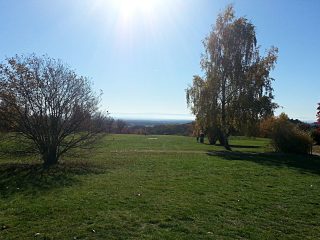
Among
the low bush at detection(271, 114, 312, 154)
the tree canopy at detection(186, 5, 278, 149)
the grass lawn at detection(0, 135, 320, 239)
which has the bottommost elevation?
the grass lawn at detection(0, 135, 320, 239)

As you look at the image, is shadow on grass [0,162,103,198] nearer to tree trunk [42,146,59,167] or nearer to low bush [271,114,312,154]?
tree trunk [42,146,59,167]

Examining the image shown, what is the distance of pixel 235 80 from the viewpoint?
28344 mm

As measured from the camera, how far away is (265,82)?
92.6 ft

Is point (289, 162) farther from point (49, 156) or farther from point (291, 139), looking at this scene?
point (49, 156)

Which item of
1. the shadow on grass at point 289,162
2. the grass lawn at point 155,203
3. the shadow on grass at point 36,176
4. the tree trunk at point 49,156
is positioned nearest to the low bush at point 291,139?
the shadow on grass at point 289,162

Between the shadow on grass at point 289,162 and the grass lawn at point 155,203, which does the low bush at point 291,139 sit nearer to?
the shadow on grass at point 289,162

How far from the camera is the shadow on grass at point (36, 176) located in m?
10.7

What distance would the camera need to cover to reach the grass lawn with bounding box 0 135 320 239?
7027 millimetres

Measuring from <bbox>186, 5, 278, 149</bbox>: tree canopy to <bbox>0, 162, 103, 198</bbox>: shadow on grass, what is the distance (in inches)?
554

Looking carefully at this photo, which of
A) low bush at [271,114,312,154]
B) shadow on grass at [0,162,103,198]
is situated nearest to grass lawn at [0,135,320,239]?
shadow on grass at [0,162,103,198]

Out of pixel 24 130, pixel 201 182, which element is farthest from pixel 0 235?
pixel 24 130

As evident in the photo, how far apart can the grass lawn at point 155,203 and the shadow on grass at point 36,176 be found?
0.03 meters

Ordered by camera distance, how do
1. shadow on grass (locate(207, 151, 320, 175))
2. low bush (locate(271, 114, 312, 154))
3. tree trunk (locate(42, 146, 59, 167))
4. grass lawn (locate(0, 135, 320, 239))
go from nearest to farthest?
grass lawn (locate(0, 135, 320, 239)) → tree trunk (locate(42, 146, 59, 167)) → shadow on grass (locate(207, 151, 320, 175)) → low bush (locate(271, 114, 312, 154))

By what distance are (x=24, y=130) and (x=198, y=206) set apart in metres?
9.15
